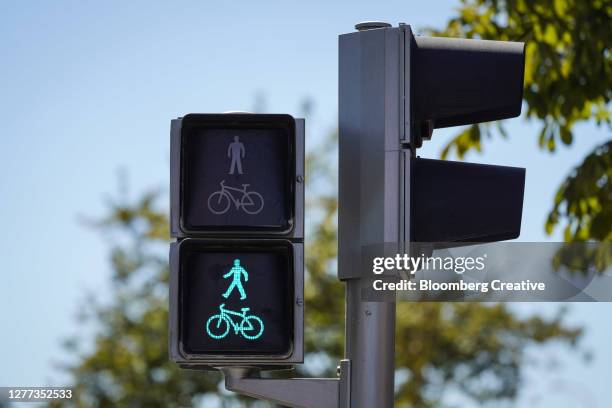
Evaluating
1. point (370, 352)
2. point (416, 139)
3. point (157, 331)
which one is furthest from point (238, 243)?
point (157, 331)

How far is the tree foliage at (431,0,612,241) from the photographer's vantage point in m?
8.70

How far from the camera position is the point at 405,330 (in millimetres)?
27766

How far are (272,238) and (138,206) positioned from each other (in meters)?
20.7

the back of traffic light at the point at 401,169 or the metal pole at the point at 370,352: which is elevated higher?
the back of traffic light at the point at 401,169

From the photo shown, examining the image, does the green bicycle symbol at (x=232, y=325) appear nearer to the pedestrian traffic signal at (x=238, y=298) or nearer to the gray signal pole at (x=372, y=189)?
the pedestrian traffic signal at (x=238, y=298)

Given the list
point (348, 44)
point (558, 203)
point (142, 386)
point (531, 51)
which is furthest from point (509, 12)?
point (142, 386)

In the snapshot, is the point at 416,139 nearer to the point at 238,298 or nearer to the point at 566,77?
the point at 238,298

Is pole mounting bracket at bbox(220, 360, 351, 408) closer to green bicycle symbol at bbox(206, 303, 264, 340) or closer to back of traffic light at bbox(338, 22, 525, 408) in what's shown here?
back of traffic light at bbox(338, 22, 525, 408)

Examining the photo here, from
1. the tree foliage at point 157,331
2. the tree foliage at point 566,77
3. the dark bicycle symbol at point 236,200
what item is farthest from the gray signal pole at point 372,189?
the tree foliage at point 157,331

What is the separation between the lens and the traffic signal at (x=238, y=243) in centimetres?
470

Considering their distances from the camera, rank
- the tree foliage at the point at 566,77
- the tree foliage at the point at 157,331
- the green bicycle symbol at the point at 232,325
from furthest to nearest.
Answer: the tree foliage at the point at 157,331 → the tree foliage at the point at 566,77 → the green bicycle symbol at the point at 232,325

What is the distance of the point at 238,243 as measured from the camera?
15.6 ft

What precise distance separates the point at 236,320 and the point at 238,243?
0.91 ft

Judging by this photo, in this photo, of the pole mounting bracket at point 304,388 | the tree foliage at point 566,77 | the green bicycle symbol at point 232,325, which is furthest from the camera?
the tree foliage at point 566,77
